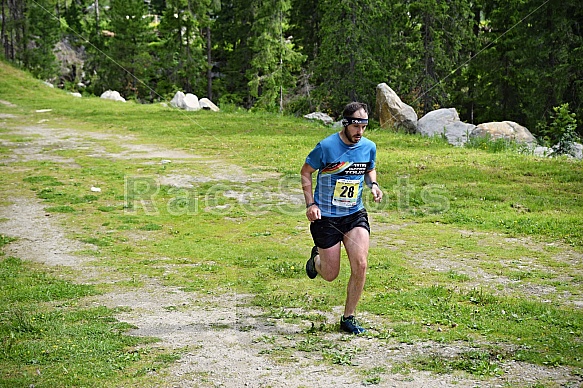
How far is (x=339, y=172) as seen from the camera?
5941mm

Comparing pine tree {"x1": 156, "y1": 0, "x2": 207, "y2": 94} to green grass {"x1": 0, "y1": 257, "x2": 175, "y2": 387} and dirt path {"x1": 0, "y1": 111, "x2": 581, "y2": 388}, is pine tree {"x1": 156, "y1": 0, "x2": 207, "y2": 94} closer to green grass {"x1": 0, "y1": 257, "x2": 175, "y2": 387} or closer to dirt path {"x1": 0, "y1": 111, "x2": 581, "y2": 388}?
dirt path {"x1": 0, "y1": 111, "x2": 581, "y2": 388}

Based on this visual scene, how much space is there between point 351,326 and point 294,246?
12.2ft

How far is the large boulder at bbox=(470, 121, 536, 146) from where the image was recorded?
767 inches

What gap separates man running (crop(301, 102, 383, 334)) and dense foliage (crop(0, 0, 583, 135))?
19578 millimetres

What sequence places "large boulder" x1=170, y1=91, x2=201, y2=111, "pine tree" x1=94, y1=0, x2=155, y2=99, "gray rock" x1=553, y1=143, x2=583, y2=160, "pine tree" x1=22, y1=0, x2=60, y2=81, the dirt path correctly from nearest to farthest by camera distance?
the dirt path → "gray rock" x1=553, y1=143, x2=583, y2=160 → "large boulder" x1=170, y1=91, x2=201, y2=111 → "pine tree" x1=22, y1=0, x2=60, y2=81 → "pine tree" x1=94, y1=0, x2=155, y2=99

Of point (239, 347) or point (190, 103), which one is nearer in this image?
point (239, 347)

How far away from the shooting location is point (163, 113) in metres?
25.9

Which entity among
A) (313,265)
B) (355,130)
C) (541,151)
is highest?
(355,130)

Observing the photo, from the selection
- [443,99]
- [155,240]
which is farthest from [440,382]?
[443,99]

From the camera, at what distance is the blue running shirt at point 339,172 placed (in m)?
5.93

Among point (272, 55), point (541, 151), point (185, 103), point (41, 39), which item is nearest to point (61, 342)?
point (541, 151)

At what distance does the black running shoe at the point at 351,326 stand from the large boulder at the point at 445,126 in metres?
15.3

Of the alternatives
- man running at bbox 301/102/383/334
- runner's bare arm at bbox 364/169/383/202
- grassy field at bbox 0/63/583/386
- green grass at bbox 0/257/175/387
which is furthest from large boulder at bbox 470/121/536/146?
green grass at bbox 0/257/175/387

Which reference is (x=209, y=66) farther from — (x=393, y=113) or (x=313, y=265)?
(x=313, y=265)
